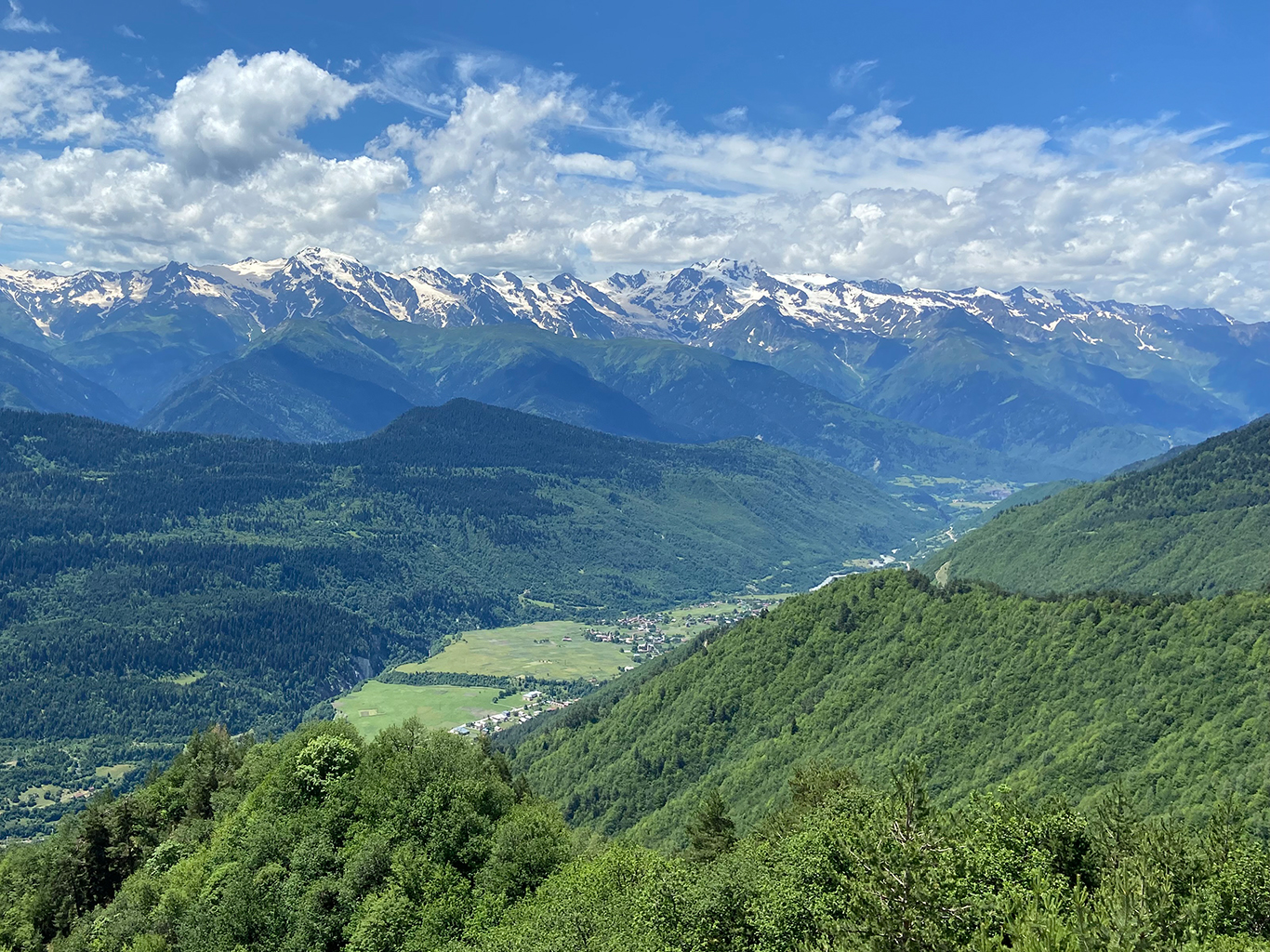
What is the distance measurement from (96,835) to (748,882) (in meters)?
84.7

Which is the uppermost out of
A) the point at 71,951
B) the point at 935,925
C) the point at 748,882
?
the point at 935,925

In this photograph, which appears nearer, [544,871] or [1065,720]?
[544,871]

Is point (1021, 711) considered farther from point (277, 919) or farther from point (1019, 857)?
point (277, 919)

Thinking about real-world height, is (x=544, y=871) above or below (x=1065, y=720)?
above

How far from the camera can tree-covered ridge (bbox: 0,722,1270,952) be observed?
50531 millimetres

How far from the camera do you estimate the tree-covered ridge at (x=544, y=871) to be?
50.5 m

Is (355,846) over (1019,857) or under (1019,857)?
under

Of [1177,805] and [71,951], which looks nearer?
[71,951]

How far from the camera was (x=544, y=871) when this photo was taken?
83562 mm

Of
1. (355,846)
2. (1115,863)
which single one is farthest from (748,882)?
(355,846)

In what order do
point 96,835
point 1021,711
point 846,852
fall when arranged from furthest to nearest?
point 1021,711
point 96,835
point 846,852

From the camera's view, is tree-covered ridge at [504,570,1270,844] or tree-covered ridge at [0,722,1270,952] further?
tree-covered ridge at [504,570,1270,844]

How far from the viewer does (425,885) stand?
79.0 m

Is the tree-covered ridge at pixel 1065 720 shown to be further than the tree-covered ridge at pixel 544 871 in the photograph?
Yes
